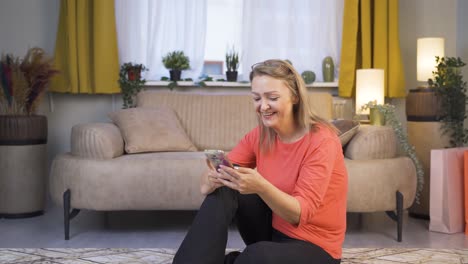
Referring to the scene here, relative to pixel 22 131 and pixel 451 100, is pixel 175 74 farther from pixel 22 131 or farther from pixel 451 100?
pixel 451 100

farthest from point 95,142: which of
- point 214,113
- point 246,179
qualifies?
point 246,179

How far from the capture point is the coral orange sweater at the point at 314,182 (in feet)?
5.78

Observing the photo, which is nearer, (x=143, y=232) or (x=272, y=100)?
(x=272, y=100)

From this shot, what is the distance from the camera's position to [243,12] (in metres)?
4.47

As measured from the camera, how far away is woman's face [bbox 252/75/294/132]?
184 cm

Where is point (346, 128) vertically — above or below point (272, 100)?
below

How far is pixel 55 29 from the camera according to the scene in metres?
4.43

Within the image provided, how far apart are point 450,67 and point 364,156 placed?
0.93 m

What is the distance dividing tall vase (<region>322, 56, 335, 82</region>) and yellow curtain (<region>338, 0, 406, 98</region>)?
77mm

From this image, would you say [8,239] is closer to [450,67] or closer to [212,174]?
[212,174]

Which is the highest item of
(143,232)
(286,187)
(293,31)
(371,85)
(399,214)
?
(293,31)

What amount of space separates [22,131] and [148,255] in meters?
1.49

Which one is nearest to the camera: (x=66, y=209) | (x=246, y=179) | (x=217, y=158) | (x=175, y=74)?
(x=246, y=179)

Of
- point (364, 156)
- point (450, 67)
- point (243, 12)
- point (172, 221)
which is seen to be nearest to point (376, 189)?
point (364, 156)
